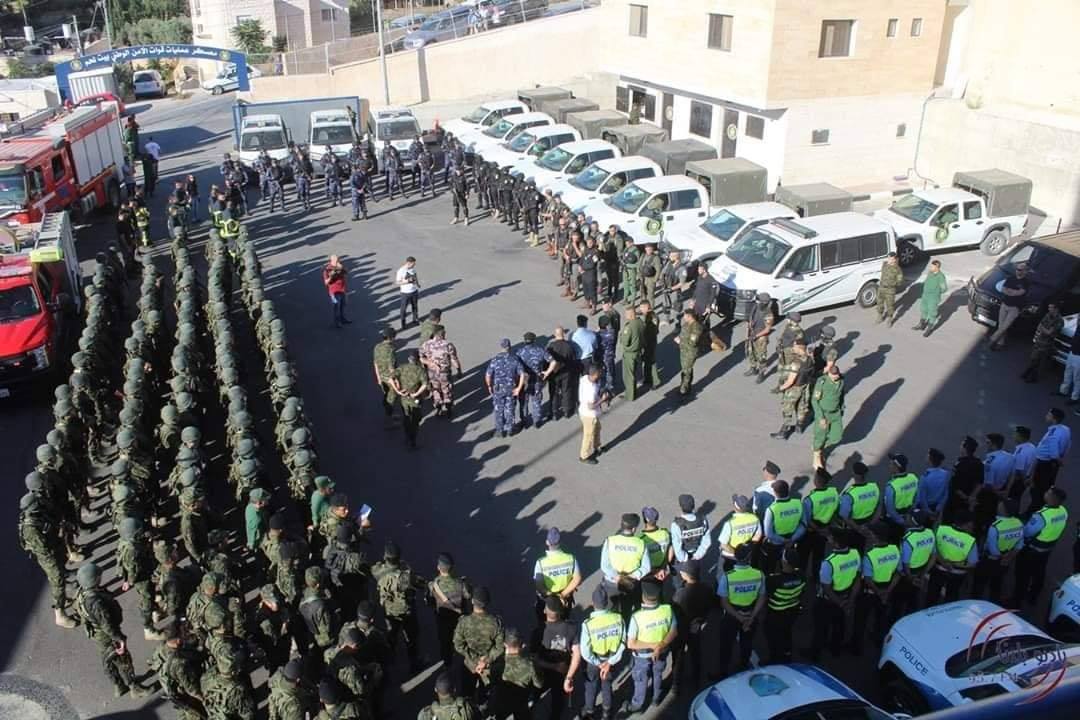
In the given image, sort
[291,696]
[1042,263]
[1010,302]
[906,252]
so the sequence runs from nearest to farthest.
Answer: [291,696] → [1010,302] → [1042,263] → [906,252]

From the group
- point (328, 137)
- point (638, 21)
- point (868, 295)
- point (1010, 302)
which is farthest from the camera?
point (638, 21)

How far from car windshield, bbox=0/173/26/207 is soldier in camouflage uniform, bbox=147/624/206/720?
15.7 meters

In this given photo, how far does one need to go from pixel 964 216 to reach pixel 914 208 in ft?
3.22

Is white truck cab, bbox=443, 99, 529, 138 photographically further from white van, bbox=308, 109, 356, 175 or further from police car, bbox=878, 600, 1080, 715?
police car, bbox=878, 600, 1080, 715

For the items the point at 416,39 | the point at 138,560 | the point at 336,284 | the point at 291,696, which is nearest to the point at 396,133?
the point at 416,39

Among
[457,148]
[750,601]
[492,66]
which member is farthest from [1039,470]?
[492,66]

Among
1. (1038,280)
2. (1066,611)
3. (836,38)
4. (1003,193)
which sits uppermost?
(836,38)

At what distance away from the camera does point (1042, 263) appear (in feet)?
49.3

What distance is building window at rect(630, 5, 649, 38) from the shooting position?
2598 cm

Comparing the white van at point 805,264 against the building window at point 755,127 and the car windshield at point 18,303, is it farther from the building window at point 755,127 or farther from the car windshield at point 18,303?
the car windshield at point 18,303

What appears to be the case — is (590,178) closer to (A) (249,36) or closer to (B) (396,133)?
(B) (396,133)

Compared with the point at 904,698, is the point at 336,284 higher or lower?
higher

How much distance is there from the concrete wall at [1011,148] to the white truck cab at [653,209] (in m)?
7.46

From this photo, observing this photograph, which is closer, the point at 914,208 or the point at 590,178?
the point at 914,208
